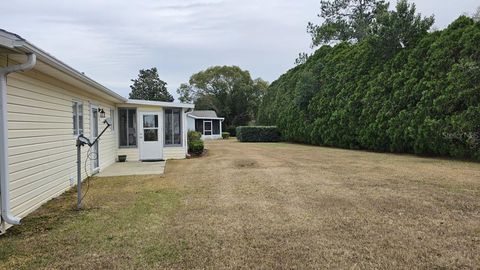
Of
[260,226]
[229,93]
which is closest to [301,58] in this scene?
[229,93]

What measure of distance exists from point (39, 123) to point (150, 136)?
7.63 m

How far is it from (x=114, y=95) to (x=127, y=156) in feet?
10.9

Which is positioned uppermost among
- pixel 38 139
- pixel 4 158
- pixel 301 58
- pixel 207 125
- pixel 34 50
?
pixel 301 58

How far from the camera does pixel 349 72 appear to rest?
19156mm

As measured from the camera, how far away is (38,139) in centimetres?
639

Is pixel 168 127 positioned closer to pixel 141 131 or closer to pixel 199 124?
pixel 141 131

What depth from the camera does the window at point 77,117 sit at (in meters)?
9.01

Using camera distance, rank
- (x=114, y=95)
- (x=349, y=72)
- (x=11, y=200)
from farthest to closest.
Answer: (x=349, y=72)
(x=114, y=95)
(x=11, y=200)

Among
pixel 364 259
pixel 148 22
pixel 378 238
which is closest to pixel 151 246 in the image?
pixel 364 259

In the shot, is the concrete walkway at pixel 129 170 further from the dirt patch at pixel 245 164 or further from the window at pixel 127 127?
the dirt patch at pixel 245 164

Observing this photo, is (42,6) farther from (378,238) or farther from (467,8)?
(467,8)

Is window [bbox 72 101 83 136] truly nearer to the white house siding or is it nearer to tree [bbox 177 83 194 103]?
the white house siding

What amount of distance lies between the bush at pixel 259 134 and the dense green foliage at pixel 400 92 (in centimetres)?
486

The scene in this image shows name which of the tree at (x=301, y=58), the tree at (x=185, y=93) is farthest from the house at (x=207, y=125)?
the tree at (x=185, y=93)
